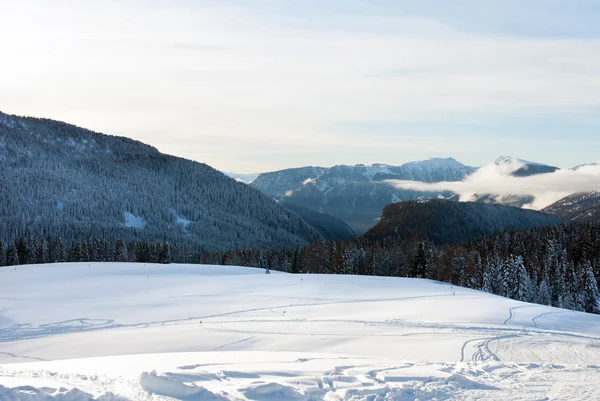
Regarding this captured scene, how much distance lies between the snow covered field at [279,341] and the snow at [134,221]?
5662 inches

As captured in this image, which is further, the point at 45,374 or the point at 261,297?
the point at 261,297

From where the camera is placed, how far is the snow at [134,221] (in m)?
191

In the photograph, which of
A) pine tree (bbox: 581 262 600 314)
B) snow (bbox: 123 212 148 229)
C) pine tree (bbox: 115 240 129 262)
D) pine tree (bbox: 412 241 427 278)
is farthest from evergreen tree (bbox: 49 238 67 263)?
snow (bbox: 123 212 148 229)

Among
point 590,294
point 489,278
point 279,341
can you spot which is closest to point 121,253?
point 489,278

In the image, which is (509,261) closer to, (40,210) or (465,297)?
(465,297)

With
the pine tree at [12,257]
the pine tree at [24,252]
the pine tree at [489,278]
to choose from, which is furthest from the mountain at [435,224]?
the pine tree at [12,257]

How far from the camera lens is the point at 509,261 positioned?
206 ft

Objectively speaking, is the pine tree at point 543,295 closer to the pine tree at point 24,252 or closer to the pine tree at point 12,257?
the pine tree at point 12,257

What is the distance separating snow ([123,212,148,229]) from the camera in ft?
628

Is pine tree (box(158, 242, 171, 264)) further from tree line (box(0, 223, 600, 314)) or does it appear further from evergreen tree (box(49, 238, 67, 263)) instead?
evergreen tree (box(49, 238, 67, 263))

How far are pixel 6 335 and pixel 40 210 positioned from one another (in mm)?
158006

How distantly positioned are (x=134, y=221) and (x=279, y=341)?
183 metres

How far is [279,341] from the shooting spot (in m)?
22.5

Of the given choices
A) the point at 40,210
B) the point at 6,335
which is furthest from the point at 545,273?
the point at 40,210
